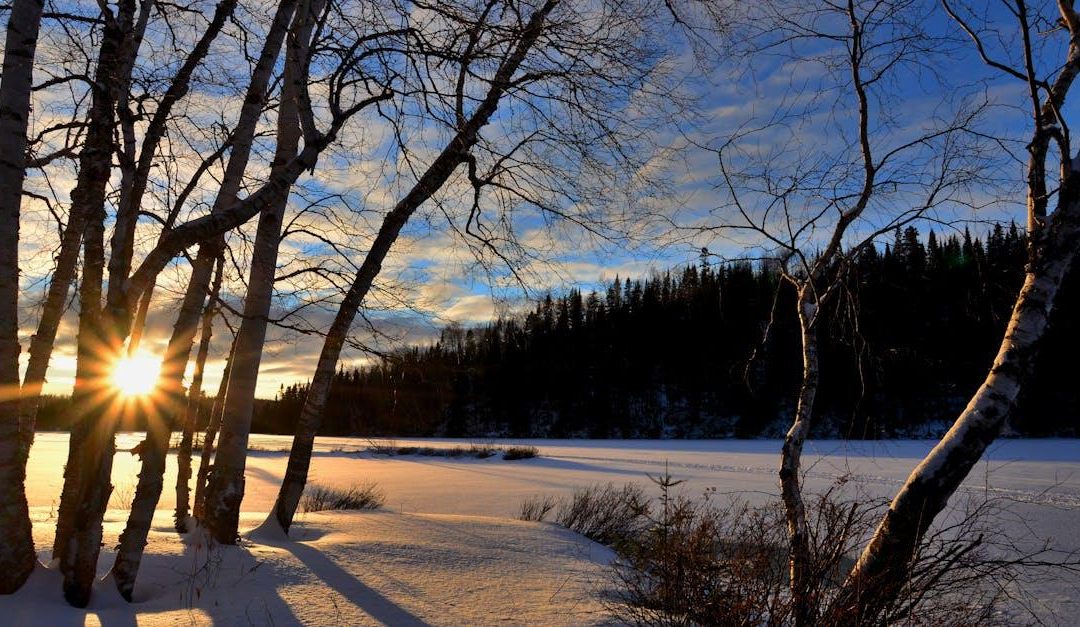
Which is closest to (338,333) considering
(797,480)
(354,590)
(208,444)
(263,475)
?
(208,444)

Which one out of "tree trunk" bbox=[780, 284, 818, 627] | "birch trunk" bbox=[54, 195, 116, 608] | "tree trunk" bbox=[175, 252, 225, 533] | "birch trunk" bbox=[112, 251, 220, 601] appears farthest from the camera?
"tree trunk" bbox=[175, 252, 225, 533]

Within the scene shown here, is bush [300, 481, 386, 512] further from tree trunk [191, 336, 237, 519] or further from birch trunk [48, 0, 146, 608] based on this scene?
birch trunk [48, 0, 146, 608]

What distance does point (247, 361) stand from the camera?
5918 millimetres

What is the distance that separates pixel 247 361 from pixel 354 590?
281 cm

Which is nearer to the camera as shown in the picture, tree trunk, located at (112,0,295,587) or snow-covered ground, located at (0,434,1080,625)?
snow-covered ground, located at (0,434,1080,625)

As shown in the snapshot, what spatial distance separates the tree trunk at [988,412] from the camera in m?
3.65

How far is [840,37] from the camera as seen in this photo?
474cm

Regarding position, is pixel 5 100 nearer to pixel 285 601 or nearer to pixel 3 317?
pixel 3 317

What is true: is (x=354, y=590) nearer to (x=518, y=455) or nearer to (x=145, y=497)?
(x=145, y=497)

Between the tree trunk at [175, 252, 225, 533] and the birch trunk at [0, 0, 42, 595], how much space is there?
3096 millimetres

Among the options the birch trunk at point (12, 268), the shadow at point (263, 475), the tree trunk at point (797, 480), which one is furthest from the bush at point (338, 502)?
the tree trunk at point (797, 480)

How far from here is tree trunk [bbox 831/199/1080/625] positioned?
144 inches

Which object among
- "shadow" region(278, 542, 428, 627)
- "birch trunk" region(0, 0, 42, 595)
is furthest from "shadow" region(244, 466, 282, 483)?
"birch trunk" region(0, 0, 42, 595)

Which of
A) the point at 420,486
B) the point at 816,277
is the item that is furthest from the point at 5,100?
the point at 420,486
